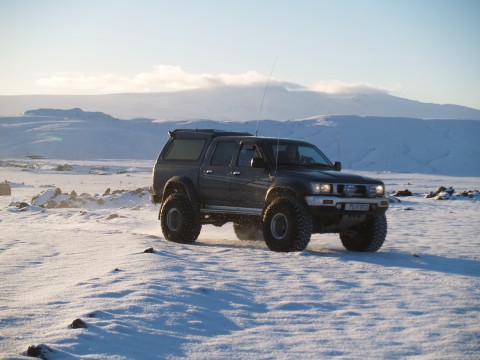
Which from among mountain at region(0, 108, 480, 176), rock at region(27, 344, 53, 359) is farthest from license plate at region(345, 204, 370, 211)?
mountain at region(0, 108, 480, 176)

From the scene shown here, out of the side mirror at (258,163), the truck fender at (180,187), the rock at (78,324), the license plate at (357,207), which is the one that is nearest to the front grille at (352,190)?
the license plate at (357,207)

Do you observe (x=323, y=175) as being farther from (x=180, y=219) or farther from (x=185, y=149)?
(x=185, y=149)

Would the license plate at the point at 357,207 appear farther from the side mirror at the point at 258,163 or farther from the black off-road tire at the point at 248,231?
the black off-road tire at the point at 248,231

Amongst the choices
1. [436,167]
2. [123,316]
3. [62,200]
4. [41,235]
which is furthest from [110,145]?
[123,316]

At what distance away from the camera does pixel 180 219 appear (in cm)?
1245

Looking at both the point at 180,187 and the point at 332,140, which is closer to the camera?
the point at 180,187

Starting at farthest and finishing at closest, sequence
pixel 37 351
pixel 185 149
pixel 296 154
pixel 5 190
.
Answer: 1. pixel 5 190
2. pixel 185 149
3. pixel 296 154
4. pixel 37 351

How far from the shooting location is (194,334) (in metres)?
6.32

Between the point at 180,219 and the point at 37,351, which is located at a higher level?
the point at 180,219

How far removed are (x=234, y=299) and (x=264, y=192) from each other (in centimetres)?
397

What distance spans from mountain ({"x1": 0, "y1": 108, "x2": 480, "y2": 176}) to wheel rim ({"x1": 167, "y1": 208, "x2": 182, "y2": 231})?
5109 cm

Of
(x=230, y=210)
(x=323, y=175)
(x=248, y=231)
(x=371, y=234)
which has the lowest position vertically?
(x=248, y=231)

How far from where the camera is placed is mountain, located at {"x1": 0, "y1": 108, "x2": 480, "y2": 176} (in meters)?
70.6

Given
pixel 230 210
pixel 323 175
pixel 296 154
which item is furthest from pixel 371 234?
pixel 230 210
